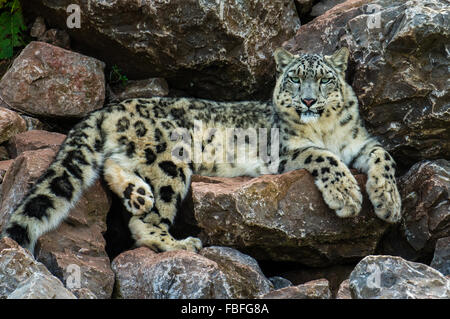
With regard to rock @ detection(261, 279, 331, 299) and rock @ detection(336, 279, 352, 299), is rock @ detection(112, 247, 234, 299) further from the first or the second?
rock @ detection(336, 279, 352, 299)

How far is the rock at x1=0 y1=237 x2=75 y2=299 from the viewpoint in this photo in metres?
3.61

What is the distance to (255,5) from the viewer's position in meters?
6.04

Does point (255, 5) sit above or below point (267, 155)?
above

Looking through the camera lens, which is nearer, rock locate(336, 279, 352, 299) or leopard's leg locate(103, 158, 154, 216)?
rock locate(336, 279, 352, 299)

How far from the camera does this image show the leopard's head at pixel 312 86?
5.20m

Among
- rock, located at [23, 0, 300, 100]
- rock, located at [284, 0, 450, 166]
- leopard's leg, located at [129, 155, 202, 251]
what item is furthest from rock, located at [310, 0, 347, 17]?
leopard's leg, located at [129, 155, 202, 251]

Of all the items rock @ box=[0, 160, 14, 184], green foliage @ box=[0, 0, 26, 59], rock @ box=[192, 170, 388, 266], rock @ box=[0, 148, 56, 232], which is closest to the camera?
rock @ box=[192, 170, 388, 266]

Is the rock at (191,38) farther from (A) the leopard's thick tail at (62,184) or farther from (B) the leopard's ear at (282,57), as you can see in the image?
(A) the leopard's thick tail at (62,184)

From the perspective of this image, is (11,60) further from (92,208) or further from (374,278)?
(374,278)

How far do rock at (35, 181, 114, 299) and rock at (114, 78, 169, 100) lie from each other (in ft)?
4.21

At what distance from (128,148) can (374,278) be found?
2153 millimetres

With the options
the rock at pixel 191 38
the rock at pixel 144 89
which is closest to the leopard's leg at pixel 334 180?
the rock at pixel 191 38

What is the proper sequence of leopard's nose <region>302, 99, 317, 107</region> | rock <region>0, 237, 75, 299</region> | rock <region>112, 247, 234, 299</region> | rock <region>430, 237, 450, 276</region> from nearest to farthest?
rock <region>0, 237, 75, 299</region> < rock <region>112, 247, 234, 299</region> < rock <region>430, 237, 450, 276</region> < leopard's nose <region>302, 99, 317, 107</region>
